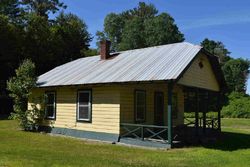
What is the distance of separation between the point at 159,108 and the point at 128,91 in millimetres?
3383

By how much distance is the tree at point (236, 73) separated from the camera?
261 ft

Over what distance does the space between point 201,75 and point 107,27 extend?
2361 inches

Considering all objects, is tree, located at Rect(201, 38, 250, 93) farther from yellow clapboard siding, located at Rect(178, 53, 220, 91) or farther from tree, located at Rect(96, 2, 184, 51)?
yellow clapboard siding, located at Rect(178, 53, 220, 91)

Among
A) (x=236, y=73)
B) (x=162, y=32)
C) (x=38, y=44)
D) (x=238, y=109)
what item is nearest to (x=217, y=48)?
(x=236, y=73)

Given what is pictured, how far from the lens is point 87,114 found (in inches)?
829

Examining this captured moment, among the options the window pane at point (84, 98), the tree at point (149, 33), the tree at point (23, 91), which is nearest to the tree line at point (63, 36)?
the tree at point (149, 33)

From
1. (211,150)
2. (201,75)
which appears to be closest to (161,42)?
(201,75)

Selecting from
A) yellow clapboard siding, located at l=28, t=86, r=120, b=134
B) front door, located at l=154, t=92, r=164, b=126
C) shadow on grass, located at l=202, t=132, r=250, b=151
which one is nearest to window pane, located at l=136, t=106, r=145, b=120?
front door, located at l=154, t=92, r=164, b=126

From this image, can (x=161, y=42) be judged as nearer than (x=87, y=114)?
No

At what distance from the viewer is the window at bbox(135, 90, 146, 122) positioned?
65.6 ft

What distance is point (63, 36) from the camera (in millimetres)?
51625

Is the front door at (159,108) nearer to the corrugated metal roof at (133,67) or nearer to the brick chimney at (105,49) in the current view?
the corrugated metal roof at (133,67)

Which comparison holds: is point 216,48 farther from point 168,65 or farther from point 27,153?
point 27,153

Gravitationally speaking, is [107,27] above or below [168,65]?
above
